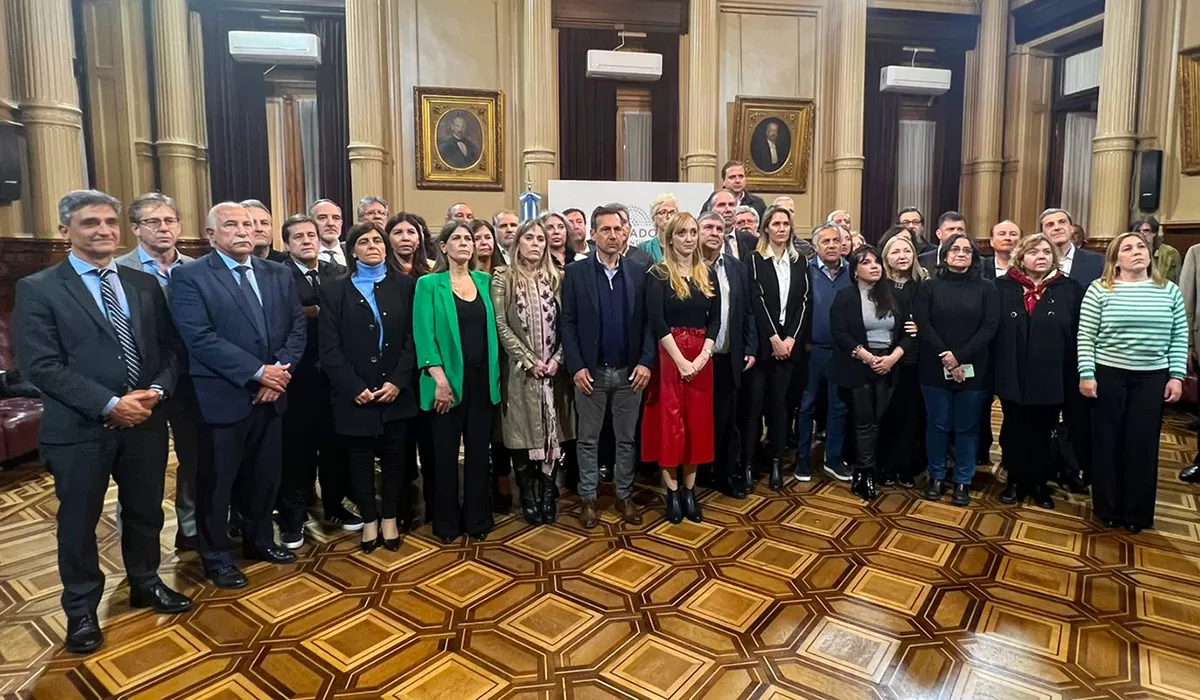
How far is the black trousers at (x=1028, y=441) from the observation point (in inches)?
137

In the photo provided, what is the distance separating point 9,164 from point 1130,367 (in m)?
7.32

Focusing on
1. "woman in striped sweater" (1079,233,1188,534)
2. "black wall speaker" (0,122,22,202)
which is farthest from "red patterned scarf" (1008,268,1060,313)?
"black wall speaker" (0,122,22,202)

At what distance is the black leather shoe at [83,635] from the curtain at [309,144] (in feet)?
20.5

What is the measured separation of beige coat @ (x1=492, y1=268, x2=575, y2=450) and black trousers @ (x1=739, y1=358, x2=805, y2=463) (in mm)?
1073

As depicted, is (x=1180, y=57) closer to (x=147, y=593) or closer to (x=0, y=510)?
(x=147, y=593)

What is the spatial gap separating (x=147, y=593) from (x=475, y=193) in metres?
5.84

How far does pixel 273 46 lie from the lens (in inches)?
277

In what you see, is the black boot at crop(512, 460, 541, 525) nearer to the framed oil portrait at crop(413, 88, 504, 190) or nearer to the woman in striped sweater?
the woman in striped sweater

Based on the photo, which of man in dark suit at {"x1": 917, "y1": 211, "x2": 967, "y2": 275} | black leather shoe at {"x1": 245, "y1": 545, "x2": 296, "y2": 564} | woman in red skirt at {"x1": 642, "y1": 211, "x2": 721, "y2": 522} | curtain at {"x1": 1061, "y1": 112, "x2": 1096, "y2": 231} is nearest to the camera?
black leather shoe at {"x1": 245, "y1": 545, "x2": 296, "y2": 564}

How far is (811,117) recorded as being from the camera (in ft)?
Result: 26.8

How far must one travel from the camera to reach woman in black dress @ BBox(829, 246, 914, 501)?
354 centimetres

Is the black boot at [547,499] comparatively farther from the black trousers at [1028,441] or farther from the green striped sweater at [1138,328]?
the green striped sweater at [1138,328]

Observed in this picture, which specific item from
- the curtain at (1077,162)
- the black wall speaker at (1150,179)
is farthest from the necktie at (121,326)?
the curtain at (1077,162)

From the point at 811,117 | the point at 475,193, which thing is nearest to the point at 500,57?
the point at 475,193
